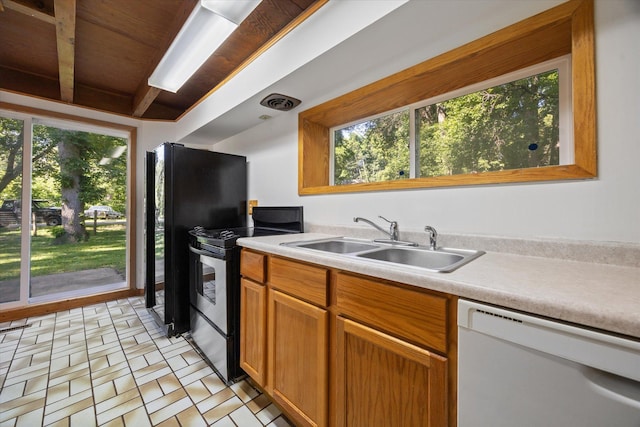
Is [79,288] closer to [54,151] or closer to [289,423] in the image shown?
[54,151]

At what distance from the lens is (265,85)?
1.66m

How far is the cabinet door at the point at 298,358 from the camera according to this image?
1.05 m

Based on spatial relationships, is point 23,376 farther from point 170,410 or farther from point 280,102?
point 280,102

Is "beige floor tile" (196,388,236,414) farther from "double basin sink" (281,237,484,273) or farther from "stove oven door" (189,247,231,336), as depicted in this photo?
"double basin sink" (281,237,484,273)

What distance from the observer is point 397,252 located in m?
1.31

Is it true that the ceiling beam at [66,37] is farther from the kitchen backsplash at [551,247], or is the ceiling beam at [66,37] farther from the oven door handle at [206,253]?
the kitchen backsplash at [551,247]

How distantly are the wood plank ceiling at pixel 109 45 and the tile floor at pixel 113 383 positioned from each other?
85.5 inches

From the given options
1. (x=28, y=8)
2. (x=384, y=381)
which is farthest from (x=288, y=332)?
(x=28, y=8)

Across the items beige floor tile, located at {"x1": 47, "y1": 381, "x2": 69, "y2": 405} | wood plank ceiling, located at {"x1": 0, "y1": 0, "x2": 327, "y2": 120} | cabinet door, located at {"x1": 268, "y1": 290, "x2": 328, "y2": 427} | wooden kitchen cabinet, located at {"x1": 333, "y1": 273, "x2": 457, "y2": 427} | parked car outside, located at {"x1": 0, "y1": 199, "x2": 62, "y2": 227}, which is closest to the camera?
wooden kitchen cabinet, located at {"x1": 333, "y1": 273, "x2": 457, "y2": 427}

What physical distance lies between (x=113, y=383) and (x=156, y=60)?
245cm

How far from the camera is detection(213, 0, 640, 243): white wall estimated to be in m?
0.86

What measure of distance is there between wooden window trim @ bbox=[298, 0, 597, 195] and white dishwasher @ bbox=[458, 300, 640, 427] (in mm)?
712

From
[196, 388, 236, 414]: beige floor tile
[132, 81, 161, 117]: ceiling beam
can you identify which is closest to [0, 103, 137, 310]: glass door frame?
[132, 81, 161, 117]: ceiling beam

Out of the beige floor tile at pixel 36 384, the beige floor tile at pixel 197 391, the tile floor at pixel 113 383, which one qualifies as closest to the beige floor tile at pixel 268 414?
the tile floor at pixel 113 383
